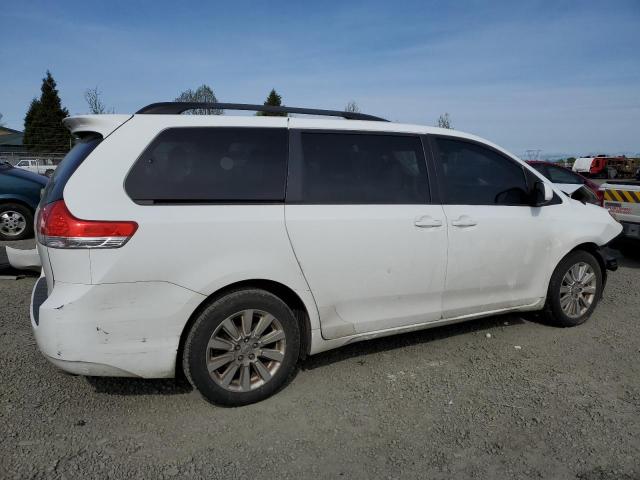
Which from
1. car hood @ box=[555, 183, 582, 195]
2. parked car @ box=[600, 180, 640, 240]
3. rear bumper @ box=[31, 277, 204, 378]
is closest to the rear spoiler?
rear bumper @ box=[31, 277, 204, 378]

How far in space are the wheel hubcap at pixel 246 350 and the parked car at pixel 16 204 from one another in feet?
24.8

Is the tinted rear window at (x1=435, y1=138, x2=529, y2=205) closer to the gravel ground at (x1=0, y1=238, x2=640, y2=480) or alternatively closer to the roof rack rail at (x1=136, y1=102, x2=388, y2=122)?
the roof rack rail at (x1=136, y1=102, x2=388, y2=122)

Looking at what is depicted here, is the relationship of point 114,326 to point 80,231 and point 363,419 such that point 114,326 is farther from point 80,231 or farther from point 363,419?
point 363,419

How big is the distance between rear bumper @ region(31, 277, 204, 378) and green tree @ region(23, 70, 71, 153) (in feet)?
177

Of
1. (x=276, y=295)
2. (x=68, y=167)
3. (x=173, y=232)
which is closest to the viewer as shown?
(x=173, y=232)

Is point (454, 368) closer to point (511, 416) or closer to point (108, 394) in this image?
point (511, 416)

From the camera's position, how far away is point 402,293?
11.4ft

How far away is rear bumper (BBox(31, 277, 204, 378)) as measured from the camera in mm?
2605

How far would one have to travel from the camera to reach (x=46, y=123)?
53.8m

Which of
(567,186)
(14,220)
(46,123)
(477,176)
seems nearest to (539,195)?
(477,176)

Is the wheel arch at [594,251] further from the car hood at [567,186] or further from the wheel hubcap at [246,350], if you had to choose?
the car hood at [567,186]

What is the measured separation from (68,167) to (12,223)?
7.22m

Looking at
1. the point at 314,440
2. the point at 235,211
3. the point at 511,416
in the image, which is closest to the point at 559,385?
the point at 511,416

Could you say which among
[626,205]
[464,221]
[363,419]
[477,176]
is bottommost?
[363,419]
